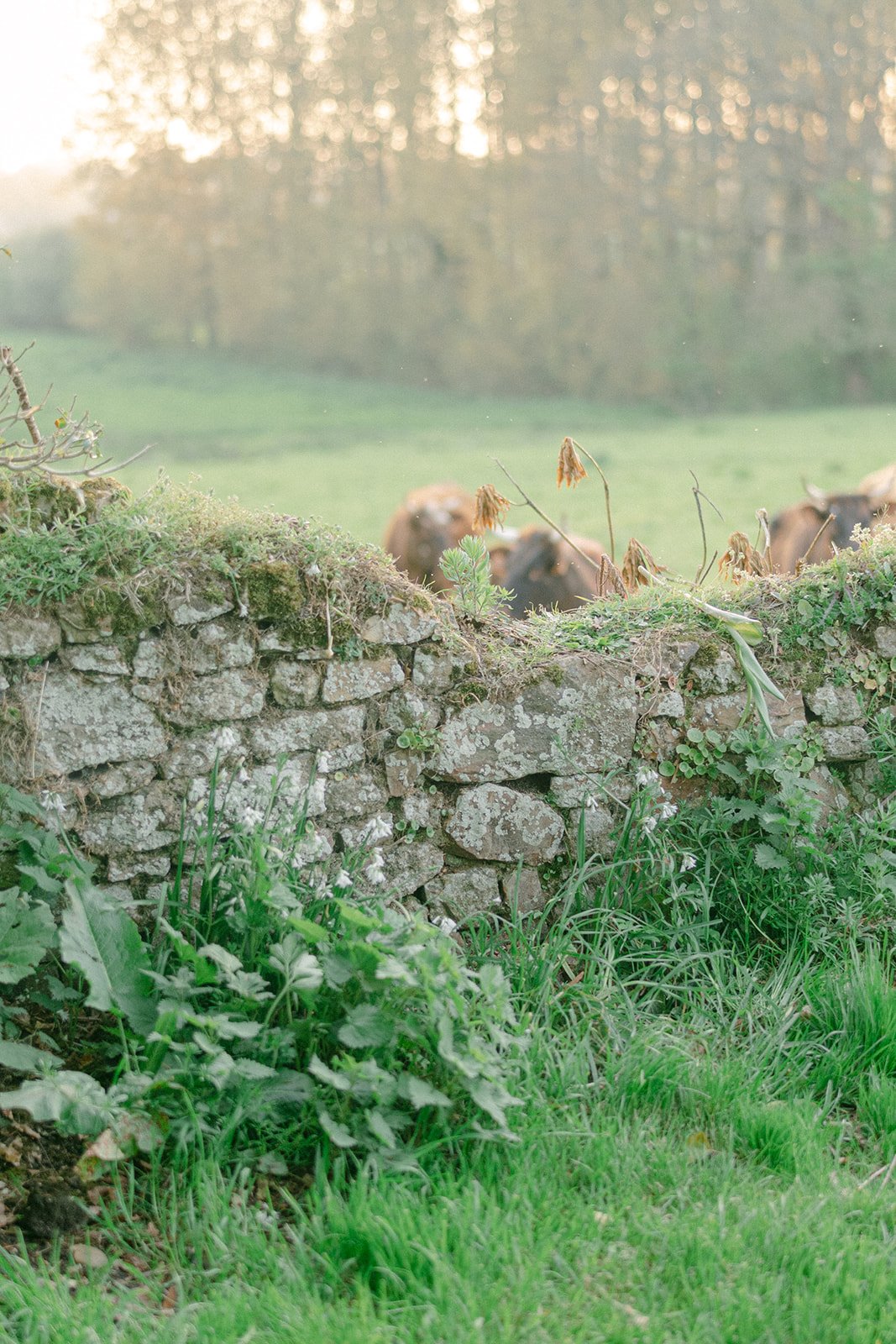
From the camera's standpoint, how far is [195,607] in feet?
11.4

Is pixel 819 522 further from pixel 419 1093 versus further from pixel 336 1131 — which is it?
pixel 336 1131

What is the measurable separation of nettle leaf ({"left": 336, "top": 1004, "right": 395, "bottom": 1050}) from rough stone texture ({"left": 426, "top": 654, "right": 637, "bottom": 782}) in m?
1.09

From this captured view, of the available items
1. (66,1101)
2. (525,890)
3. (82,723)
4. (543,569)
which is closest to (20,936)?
(66,1101)

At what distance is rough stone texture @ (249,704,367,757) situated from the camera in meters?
3.58

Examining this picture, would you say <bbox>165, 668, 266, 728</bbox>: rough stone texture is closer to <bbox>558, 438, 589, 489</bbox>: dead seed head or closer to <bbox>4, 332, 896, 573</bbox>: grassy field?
<bbox>558, 438, 589, 489</bbox>: dead seed head

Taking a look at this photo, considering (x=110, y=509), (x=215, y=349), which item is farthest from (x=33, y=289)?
(x=110, y=509)

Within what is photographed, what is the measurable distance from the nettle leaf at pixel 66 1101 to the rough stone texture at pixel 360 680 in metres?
1.39

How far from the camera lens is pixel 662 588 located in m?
4.32

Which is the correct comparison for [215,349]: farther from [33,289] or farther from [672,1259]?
[672,1259]

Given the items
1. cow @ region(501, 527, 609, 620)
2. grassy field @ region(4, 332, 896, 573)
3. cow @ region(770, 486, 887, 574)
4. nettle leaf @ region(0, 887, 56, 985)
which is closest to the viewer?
nettle leaf @ region(0, 887, 56, 985)

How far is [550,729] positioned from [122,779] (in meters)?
1.41

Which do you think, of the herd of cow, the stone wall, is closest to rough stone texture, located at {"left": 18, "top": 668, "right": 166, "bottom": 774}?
the stone wall

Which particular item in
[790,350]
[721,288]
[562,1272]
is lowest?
[562,1272]

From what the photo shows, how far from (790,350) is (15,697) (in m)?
38.4
